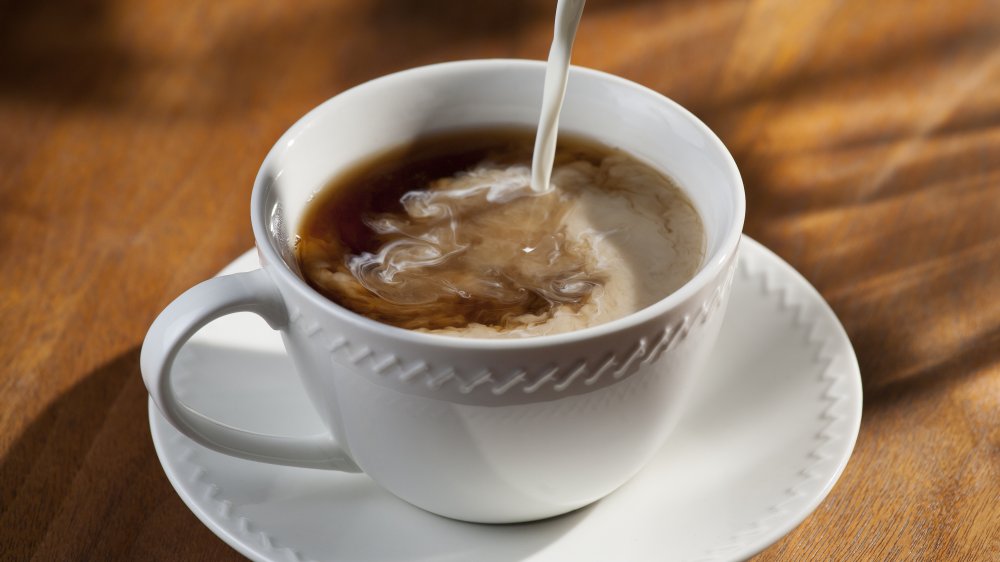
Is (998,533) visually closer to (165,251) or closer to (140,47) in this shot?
(165,251)

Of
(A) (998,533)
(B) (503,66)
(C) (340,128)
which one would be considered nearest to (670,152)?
(B) (503,66)

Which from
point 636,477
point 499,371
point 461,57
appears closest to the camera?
point 499,371

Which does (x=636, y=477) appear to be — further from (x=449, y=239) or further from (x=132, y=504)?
(x=132, y=504)

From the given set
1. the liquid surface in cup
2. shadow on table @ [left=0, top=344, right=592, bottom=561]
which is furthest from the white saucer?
the liquid surface in cup

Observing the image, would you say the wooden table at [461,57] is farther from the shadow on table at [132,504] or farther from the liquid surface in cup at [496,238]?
the liquid surface in cup at [496,238]

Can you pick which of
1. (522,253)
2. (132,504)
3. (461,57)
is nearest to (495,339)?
(522,253)

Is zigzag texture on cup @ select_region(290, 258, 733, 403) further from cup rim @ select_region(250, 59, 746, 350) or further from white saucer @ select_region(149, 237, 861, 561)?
white saucer @ select_region(149, 237, 861, 561)

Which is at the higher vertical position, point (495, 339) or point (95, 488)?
point (495, 339)

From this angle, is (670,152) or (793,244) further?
(793,244)

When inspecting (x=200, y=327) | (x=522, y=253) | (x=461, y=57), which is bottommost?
(x=461, y=57)
